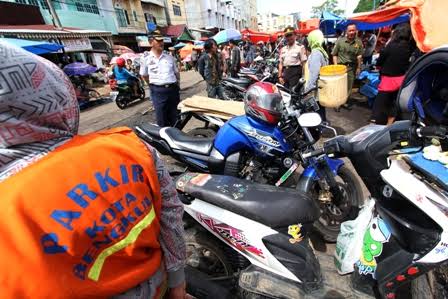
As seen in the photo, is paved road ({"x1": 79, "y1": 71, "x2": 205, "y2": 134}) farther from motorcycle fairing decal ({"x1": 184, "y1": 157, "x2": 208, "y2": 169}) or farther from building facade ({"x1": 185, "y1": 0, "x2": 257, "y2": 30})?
building facade ({"x1": 185, "y1": 0, "x2": 257, "y2": 30})

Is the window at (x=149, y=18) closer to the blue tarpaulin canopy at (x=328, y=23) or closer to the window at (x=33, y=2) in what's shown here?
the window at (x=33, y=2)

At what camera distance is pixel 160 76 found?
439 cm

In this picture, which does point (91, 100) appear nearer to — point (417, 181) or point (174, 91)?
point (174, 91)

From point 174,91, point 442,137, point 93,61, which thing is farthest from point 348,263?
point 93,61

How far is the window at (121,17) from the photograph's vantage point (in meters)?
25.4

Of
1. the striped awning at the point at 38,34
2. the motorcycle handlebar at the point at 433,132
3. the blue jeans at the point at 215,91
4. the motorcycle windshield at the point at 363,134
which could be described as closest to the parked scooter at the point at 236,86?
the blue jeans at the point at 215,91

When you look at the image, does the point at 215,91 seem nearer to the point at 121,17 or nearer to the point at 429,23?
the point at 429,23

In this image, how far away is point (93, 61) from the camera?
19.8m

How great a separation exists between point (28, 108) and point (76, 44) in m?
17.9

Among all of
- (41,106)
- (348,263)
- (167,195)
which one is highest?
(41,106)

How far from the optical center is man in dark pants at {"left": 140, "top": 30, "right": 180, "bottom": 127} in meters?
4.36

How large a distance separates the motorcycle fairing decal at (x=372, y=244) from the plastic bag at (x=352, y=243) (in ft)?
0.11

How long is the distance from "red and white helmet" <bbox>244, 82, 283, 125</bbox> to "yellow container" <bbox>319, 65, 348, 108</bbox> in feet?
4.25

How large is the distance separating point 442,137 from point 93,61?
73.0ft
